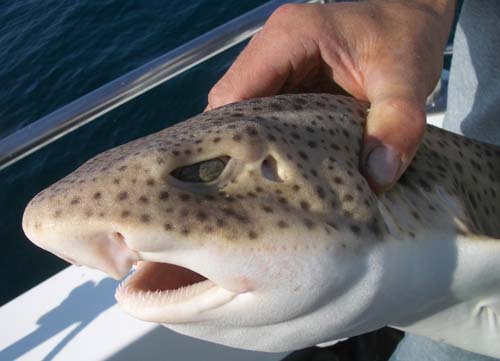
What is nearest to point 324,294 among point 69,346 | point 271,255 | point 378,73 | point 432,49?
point 271,255

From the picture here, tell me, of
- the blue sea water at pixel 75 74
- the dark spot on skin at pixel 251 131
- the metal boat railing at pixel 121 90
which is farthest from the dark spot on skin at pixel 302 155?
the blue sea water at pixel 75 74

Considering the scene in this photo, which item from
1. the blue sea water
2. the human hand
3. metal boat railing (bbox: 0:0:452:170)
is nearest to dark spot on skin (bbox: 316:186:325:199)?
the human hand

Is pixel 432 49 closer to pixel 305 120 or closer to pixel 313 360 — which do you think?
pixel 305 120

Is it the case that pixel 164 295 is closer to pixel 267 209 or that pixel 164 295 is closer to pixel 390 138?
pixel 267 209

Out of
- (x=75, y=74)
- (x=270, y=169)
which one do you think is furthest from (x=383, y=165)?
(x=75, y=74)

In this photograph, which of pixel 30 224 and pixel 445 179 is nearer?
pixel 30 224
